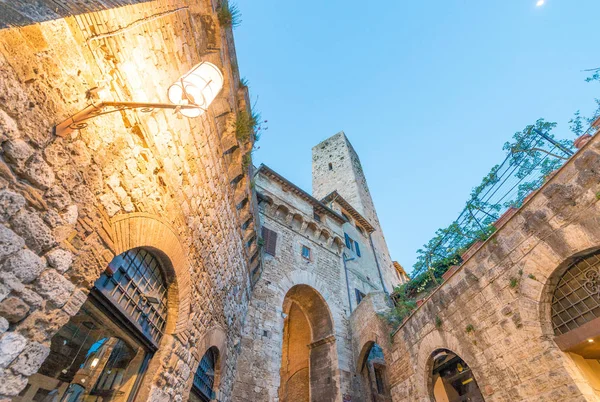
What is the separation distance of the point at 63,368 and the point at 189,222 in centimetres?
308

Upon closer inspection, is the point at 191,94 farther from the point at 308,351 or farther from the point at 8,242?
the point at 308,351

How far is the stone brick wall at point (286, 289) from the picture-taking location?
8.14 m

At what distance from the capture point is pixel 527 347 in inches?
174

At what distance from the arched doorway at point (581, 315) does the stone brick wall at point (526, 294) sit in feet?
0.39

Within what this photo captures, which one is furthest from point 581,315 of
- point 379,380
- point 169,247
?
point 379,380

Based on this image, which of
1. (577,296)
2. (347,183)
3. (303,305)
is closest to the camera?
(577,296)

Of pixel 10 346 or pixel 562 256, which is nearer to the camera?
pixel 10 346

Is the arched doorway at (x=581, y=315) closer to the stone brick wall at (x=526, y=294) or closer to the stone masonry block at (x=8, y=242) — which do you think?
the stone brick wall at (x=526, y=294)

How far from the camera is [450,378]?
6547 millimetres

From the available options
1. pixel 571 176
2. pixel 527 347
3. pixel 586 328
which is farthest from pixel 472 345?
pixel 571 176

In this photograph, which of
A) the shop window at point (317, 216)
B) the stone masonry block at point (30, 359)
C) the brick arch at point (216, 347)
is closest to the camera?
the stone masonry block at point (30, 359)

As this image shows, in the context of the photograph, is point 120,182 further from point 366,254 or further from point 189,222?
point 366,254

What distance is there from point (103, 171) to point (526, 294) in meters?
6.00

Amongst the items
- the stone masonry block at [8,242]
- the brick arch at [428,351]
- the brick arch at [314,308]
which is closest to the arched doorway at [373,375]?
the brick arch at [314,308]
